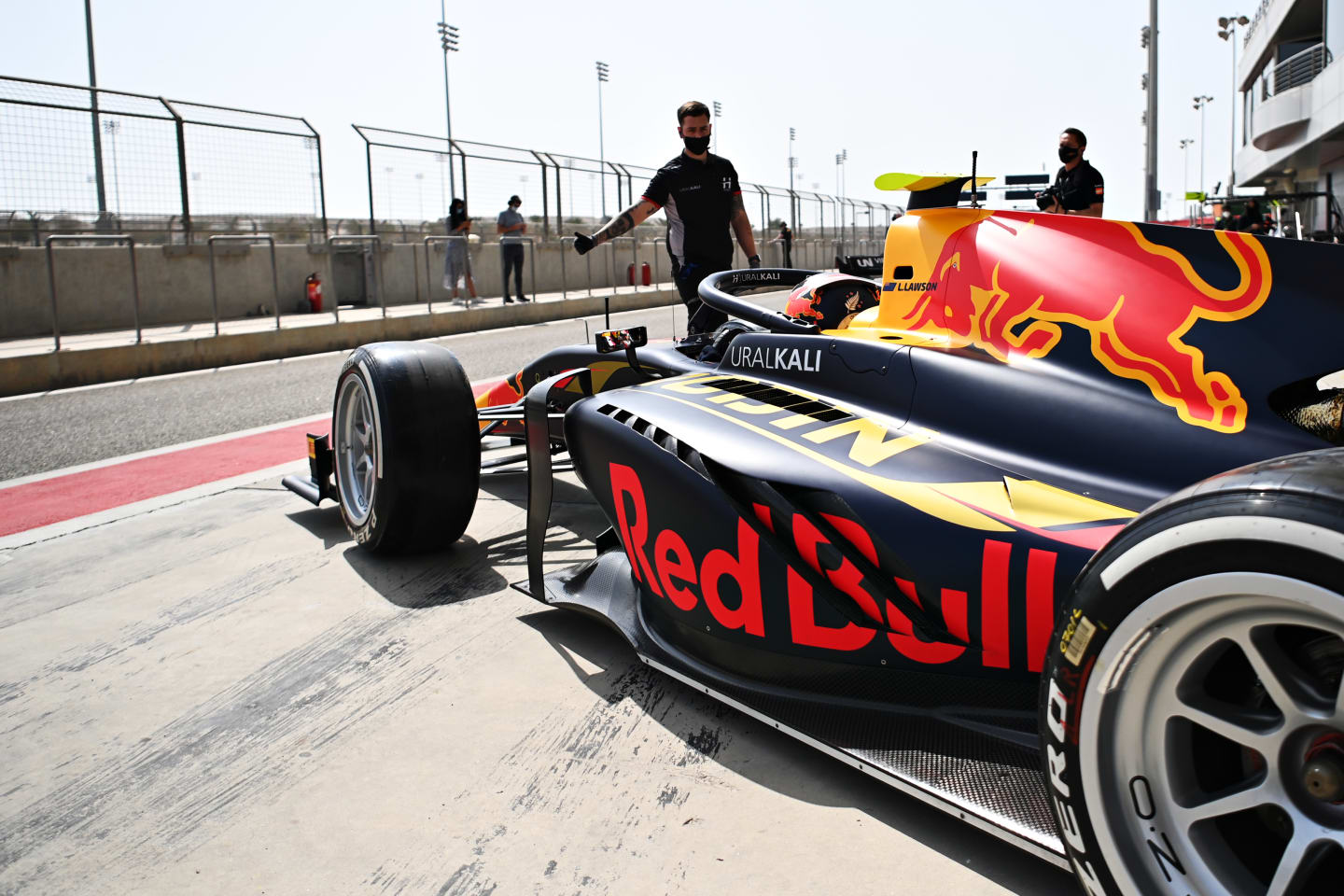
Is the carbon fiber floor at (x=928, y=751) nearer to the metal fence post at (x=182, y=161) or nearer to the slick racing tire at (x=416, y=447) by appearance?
the slick racing tire at (x=416, y=447)

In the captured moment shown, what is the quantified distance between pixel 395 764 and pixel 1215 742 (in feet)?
5.70

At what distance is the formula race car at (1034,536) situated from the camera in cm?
149

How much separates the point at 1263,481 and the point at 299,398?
27.5 feet

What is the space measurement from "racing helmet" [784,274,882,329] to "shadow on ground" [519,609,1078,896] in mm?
1436

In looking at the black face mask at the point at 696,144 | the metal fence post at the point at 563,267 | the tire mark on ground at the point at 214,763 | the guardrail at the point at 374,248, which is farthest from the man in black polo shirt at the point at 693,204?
the metal fence post at the point at 563,267

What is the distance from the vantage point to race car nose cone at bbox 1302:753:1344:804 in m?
1.42

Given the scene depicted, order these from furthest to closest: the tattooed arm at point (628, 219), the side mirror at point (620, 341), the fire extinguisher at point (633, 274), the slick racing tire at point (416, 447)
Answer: the fire extinguisher at point (633, 274)
the tattooed arm at point (628, 219)
the side mirror at point (620, 341)
the slick racing tire at point (416, 447)

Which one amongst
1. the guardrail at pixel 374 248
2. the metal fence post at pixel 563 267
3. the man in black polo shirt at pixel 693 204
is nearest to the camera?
the man in black polo shirt at pixel 693 204

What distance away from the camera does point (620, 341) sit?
397 centimetres

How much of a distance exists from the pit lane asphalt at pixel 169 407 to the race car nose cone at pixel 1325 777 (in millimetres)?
4709

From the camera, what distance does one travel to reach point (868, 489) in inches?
93.7

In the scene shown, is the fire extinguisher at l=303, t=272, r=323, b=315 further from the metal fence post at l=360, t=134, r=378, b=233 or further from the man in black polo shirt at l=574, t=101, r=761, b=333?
the man in black polo shirt at l=574, t=101, r=761, b=333

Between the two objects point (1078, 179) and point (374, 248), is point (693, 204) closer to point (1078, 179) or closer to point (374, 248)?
point (1078, 179)

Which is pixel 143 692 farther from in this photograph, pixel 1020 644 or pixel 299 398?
pixel 299 398
